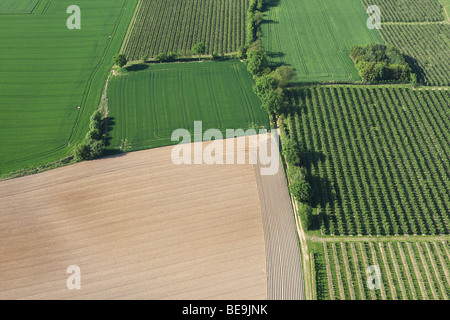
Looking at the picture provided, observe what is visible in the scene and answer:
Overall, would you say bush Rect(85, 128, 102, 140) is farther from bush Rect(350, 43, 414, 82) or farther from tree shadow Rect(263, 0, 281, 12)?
tree shadow Rect(263, 0, 281, 12)

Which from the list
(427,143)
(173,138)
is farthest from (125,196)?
(427,143)

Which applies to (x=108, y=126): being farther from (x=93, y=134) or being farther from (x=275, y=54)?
(x=275, y=54)

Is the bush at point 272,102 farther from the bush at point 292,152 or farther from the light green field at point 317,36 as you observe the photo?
the light green field at point 317,36

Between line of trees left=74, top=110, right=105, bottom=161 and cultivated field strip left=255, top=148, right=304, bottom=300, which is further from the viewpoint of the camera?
line of trees left=74, top=110, right=105, bottom=161

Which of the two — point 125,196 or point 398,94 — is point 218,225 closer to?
point 125,196

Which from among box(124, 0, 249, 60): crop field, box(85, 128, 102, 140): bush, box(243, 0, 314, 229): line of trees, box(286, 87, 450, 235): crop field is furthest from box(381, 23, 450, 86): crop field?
box(85, 128, 102, 140): bush

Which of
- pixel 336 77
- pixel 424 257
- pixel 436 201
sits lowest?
pixel 424 257
